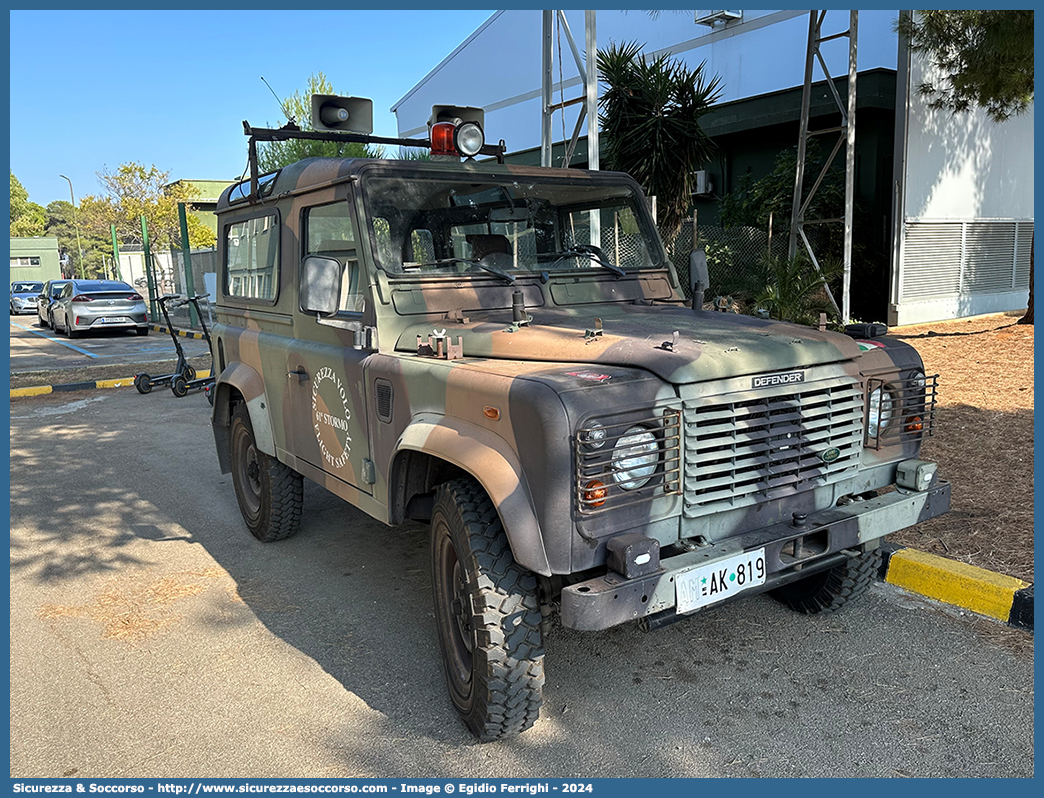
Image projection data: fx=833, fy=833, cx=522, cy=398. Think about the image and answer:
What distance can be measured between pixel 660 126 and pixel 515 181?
10.3m

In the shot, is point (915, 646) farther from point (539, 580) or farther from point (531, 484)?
point (531, 484)

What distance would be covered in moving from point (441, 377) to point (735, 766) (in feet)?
5.67

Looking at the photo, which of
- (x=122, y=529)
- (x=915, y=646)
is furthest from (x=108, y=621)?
(x=915, y=646)

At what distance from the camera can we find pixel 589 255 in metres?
4.34

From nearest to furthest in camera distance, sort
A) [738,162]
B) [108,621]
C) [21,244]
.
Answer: [108,621] → [738,162] → [21,244]

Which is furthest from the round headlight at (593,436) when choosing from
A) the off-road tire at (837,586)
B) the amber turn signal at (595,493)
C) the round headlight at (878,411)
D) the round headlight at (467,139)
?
the round headlight at (467,139)

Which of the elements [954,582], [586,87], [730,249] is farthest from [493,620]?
[730,249]

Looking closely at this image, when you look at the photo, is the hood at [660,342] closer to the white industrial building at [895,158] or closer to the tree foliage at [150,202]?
the white industrial building at [895,158]

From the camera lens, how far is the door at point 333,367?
3777 millimetres

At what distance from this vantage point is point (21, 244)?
60.8m

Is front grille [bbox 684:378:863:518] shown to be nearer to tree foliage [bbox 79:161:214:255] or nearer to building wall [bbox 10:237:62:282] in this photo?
tree foliage [bbox 79:161:214:255]

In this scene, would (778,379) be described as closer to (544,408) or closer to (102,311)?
(544,408)

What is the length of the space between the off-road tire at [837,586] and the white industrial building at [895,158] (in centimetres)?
1068

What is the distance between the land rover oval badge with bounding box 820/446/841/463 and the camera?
10.3 feet
